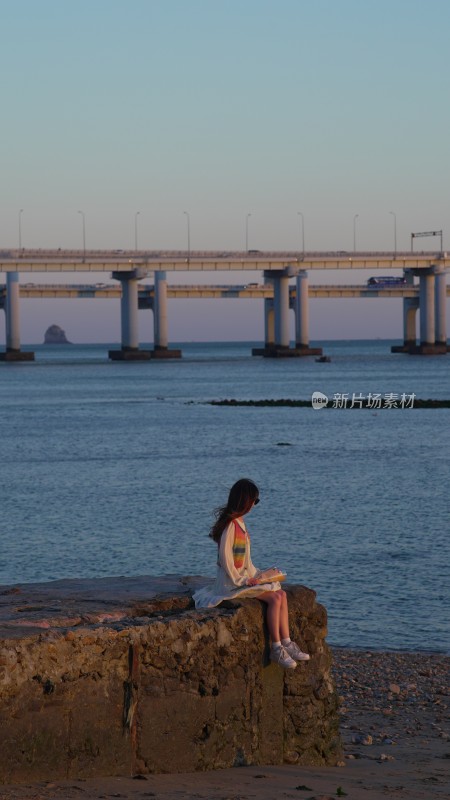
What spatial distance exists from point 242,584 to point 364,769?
1309 mm

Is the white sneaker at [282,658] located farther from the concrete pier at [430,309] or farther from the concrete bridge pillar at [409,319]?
the concrete bridge pillar at [409,319]

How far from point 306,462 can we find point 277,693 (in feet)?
92.8

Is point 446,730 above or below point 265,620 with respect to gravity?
below

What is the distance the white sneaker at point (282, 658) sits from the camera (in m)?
7.20

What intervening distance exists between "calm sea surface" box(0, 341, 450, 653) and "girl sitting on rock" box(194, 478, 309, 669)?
5.24 metres

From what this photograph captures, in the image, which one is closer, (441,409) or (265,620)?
(265,620)

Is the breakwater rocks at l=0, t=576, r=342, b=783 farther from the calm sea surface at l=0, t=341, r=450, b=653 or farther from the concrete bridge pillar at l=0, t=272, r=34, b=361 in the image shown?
the concrete bridge pillar at l=0, t=272, r=34, b=361

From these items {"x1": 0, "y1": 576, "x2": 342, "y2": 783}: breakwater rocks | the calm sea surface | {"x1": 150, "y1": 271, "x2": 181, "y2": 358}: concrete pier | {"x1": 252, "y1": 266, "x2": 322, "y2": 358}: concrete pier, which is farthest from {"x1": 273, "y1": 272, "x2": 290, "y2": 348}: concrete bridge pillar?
{"x1": 0, "y1": 576, "x2": 342, "y2": 783}: breakwater rocks

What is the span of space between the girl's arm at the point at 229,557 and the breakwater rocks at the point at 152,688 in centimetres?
14

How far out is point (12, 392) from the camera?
8819 cm

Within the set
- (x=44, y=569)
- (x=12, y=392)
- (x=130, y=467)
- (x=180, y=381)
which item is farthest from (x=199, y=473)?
(x=180, y=381)

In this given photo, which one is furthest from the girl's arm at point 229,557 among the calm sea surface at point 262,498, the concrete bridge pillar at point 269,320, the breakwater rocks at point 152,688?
the concrete bridge pillar at point 269,320

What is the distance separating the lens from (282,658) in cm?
721

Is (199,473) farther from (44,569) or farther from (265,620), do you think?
(265,620)
